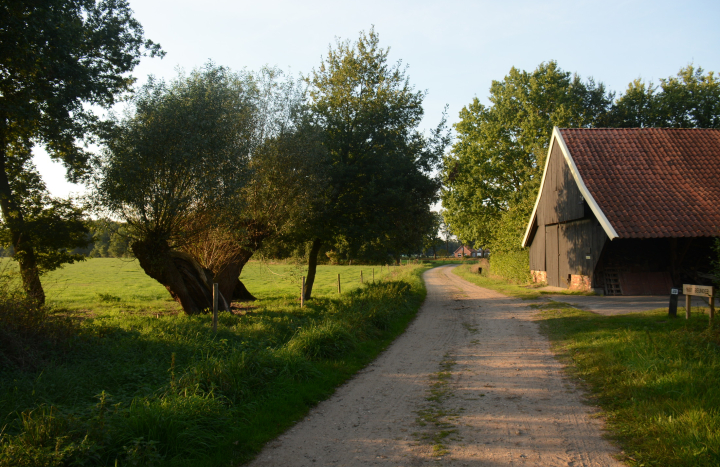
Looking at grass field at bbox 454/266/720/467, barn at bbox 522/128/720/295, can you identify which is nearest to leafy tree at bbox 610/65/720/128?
barn at bbox 522/128/720/295

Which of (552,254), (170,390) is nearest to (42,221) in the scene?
(170,390)

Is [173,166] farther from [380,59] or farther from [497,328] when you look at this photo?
[380,59]

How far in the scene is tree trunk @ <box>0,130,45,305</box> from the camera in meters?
11.9

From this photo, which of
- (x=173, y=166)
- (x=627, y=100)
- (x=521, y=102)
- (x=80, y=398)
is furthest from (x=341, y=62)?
(x=627, y=100)

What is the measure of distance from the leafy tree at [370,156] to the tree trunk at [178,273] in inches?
186

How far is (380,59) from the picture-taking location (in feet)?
67.4

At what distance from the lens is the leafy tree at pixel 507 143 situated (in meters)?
33.0

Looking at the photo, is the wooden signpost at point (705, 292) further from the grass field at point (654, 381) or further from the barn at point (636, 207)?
the barn at point (636, 207)

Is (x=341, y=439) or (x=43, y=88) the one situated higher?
(x=43, y=88)

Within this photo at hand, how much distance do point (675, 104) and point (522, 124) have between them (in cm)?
1026

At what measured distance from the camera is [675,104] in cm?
3181

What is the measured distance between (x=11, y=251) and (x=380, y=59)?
51.6 feet

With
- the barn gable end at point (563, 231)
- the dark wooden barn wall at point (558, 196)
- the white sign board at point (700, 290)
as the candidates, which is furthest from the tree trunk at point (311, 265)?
the white sign board at point (700, 290)

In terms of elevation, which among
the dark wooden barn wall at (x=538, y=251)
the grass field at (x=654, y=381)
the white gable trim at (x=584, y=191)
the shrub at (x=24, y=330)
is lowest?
the grass field at (x=654, y=381)
